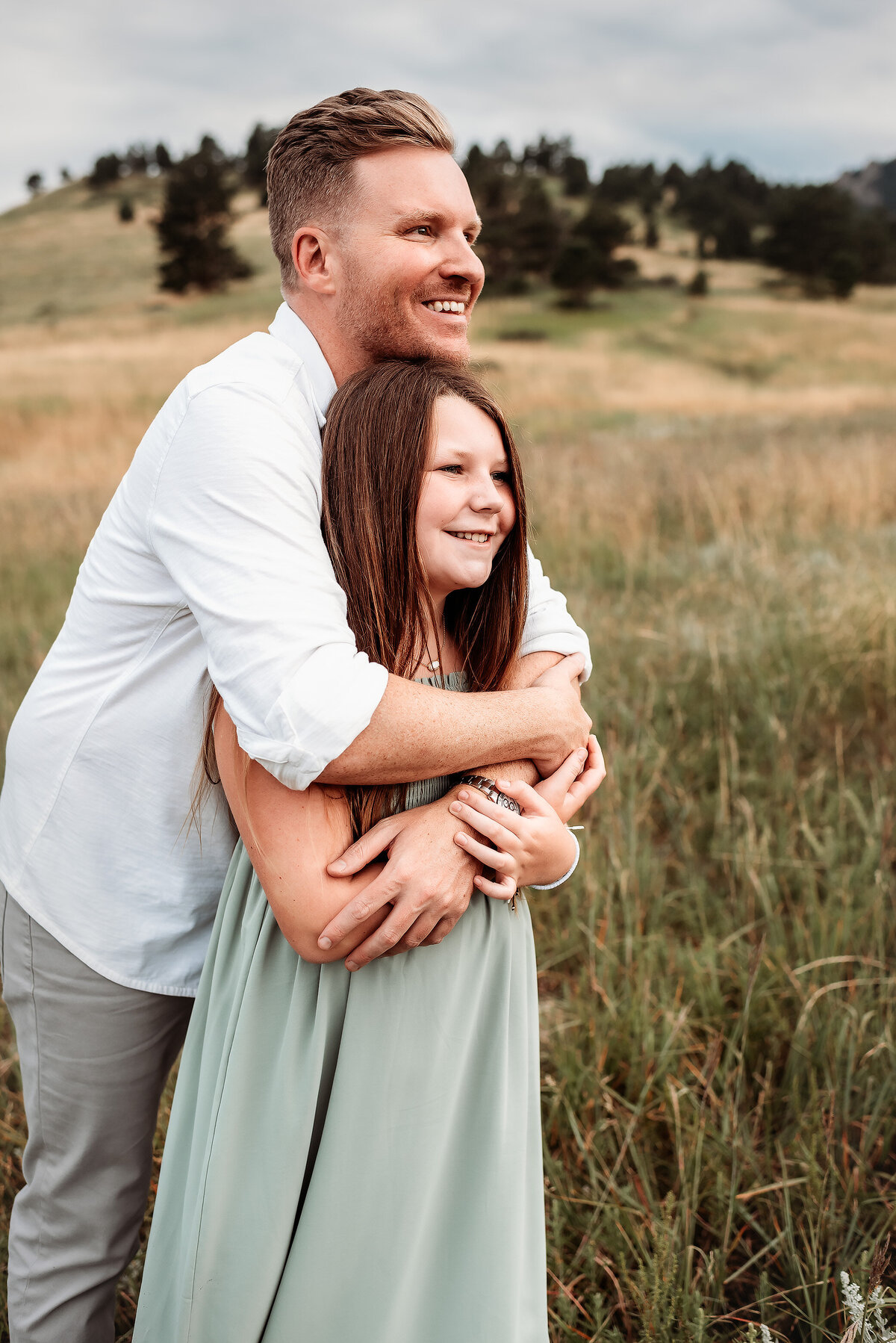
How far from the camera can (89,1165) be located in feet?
5.88

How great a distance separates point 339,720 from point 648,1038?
1.64m

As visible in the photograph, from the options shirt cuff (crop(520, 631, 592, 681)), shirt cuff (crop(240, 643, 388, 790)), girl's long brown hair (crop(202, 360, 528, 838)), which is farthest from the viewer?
shirt cuff (crop(520, 631, 592, 681))

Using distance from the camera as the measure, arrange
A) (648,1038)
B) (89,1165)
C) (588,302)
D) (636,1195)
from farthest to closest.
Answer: (588,302)
(648,1038)
(636,1195)
(89,1165)

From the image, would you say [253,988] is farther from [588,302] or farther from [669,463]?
[588,302]

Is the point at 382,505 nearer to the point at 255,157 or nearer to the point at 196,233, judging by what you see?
the point at 196,233

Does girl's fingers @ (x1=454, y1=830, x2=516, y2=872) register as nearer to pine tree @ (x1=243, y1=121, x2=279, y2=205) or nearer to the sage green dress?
the sage green dress

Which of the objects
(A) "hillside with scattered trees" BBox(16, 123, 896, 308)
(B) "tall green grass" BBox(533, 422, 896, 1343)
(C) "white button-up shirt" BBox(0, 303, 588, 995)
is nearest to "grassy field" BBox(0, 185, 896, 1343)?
(B) "tall green grass" BBox(533, 422, 896, 1343)

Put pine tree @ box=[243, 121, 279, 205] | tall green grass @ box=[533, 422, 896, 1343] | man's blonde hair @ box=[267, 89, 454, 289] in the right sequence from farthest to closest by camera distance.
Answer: pine tree @ box=[243, 121, 279, 205], tall green grass @ box=[533, 422, 896, 1343], man's blonde hair @ box=[267, 89, 454, 289]

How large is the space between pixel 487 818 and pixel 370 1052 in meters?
0.40

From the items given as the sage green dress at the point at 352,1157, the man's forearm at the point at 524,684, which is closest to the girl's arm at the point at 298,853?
the sage green dress at the point at 352,1157

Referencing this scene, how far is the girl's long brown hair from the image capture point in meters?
1.49

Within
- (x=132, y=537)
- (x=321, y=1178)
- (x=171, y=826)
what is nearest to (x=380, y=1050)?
(x=321, y=1178)

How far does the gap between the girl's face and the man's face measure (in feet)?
0.91

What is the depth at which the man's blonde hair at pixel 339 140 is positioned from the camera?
1.74 m
